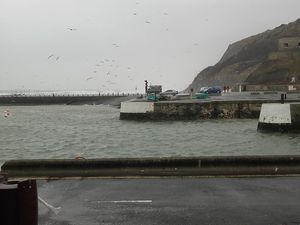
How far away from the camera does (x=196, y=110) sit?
52.1m

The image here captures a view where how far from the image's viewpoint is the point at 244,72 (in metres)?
190

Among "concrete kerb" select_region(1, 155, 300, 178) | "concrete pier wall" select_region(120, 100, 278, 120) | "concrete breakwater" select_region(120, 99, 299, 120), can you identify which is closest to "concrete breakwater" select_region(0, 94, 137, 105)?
"concrete breakwater" select_region(120, 99, 299, 120)

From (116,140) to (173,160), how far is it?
26449mm

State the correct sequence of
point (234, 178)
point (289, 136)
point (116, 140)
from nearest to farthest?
point (234, 178), point (289, 136), point (116, 140)

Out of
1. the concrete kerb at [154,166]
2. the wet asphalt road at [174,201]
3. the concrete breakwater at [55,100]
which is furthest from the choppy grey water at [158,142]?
the concrete breakwater at [55,100]

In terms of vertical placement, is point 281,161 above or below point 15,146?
above

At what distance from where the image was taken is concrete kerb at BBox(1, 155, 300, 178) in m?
11.8

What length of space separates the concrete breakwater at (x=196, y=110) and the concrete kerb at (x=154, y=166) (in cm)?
3794

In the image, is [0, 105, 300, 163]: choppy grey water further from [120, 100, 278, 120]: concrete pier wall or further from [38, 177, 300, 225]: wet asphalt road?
[38, 177, 300, 225]: wet asphalt road

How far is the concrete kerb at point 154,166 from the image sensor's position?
11.8m

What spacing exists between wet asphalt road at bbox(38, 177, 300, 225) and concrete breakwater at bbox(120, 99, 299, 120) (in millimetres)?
39186

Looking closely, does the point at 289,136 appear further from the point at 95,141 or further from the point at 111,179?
the point at 111,179

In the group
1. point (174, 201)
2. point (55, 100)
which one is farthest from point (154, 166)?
point (55, 100)

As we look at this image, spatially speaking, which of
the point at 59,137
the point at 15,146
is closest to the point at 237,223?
the point at 15,146
